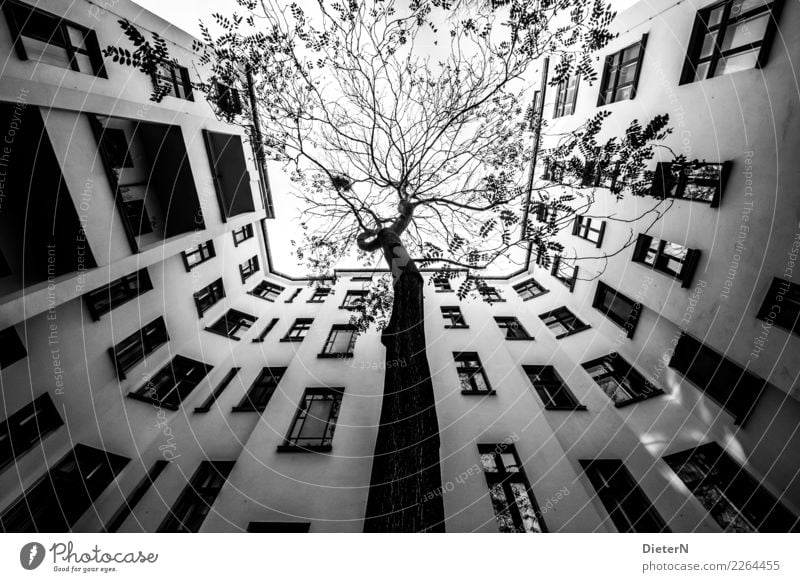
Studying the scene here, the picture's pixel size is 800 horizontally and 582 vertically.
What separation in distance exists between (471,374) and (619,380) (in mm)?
5193

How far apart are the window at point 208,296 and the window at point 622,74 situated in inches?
716

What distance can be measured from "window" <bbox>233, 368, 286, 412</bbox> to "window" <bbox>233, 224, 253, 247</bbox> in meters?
7.10

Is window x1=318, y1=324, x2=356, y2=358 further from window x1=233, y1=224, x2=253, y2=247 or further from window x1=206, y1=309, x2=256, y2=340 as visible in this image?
window x1=233, y1=224, x2=253, y2=247

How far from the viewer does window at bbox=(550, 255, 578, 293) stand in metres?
12.1

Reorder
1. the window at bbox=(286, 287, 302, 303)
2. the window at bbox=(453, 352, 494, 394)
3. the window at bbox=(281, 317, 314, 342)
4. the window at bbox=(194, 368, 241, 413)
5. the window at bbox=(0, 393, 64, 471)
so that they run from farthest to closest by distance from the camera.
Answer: the window at bbox=(286, 287, 302, 303) < the window at bbox=(281, 317, 314, 342) < the window at bbox=(453, 352, 494, 394) < the window at bbox=(194, 368, 241, 413) < the window at bbox=(0, 393, 64, 471)

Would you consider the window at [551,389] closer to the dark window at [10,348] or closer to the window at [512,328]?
the window at [512,328]

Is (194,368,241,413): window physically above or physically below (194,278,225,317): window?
below

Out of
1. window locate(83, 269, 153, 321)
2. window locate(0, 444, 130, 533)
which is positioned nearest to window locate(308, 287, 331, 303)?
window locate(83, 269, 153, 321)

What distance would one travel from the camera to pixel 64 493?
612 centimetres

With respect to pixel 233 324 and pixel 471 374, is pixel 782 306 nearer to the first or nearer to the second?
pixel 471 374

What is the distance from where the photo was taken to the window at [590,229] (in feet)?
34.0

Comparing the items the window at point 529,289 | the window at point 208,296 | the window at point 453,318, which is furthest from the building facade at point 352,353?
the window at point 529,289

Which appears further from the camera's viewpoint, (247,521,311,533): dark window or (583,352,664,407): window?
(583,352,664,407): window

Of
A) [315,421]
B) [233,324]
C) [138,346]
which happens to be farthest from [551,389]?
[138,346]
